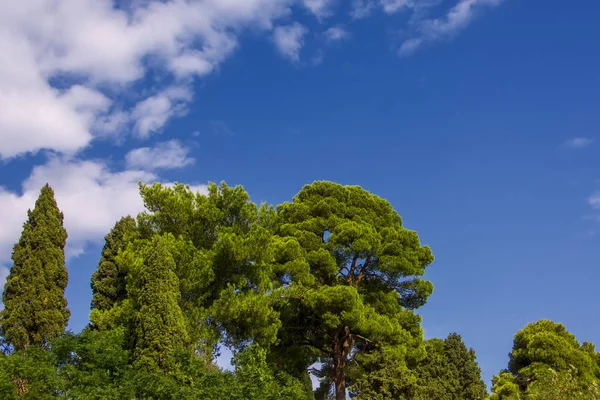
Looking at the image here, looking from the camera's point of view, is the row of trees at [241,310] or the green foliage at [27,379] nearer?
the green foliage at [27,379]

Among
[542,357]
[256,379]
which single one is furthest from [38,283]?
[542,357]

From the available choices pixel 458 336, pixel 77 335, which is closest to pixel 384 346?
pixel 458 336

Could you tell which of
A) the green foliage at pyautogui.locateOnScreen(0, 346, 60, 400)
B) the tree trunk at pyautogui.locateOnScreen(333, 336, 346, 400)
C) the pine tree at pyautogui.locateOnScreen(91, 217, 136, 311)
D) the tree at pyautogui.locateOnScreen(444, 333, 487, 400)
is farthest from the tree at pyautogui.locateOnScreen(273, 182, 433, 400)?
the green foliage at pyautogui.locateOnScreen(0, 346, 60, 400)

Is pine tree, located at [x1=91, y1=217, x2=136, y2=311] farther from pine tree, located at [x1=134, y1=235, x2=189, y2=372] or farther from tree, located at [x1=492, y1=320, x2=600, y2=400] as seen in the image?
tree, located at [x1=492, y1=320, x2=600, y2=400]

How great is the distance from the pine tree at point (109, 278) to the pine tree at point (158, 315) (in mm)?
7410

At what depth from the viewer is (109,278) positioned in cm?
2495

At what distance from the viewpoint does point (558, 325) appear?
1236 inches

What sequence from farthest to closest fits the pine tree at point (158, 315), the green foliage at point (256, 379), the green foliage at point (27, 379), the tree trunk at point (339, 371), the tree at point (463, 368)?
1. the tree at point (463, 368)
2. the tree trunk at point (339, 371)
3. the pine tree at point (158, 315)
4. the green foliage at point (256, 379)
5. the green foliage at point (27, 379)

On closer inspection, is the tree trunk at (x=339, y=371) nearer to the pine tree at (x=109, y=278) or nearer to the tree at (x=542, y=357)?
the tree at (x=542, y=357)

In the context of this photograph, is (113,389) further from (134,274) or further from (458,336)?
(458,336)

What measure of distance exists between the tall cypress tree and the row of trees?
1.9 inches

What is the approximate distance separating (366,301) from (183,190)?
914 cm

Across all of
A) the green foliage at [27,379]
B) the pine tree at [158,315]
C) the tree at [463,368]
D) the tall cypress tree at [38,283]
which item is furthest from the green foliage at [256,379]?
the tree at [463,368]

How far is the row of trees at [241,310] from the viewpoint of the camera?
569 inches
